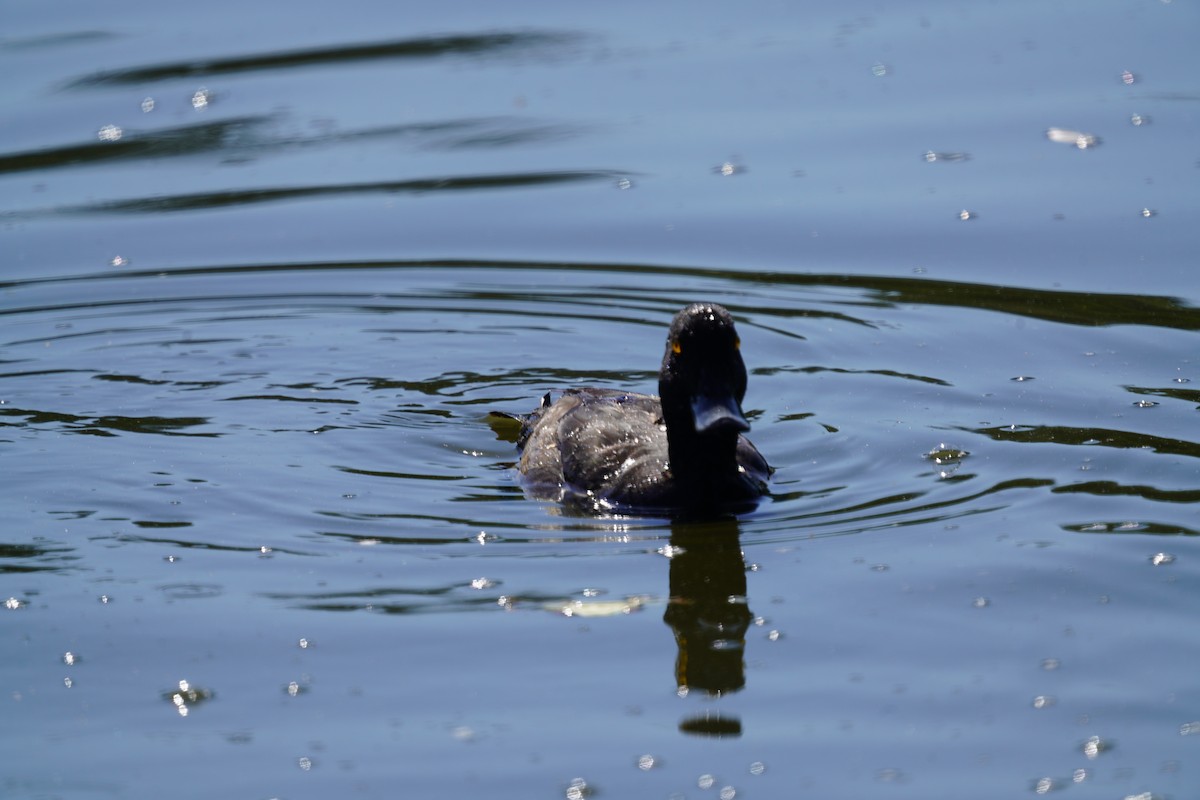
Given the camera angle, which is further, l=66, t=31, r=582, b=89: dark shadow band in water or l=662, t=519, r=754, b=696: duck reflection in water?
l=66, t=31, r=582, b=89: dark shadow band in water

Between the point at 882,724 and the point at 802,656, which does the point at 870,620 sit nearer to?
the point at 802,656

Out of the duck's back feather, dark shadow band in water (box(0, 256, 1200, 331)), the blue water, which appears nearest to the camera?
the blue water

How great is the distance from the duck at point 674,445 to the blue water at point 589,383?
0.77 feet

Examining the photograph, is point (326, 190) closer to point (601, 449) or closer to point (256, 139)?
point (256, 139)

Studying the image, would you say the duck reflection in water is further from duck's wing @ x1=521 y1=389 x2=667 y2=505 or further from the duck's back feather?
duck's wing @ x1=521 y1=389 x2=667 y2=505

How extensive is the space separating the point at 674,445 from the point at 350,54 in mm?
11126

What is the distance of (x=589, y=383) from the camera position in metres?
11.5

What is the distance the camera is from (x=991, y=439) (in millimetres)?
9617

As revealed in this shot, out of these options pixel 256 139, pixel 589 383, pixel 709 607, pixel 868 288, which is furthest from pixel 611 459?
pixel 256 139

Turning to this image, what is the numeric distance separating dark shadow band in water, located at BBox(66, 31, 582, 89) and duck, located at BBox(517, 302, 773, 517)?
31.7ft

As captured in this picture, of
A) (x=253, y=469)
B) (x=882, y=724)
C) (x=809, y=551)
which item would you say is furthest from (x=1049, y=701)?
(x=253, y=469)

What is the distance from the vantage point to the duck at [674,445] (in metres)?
8.66

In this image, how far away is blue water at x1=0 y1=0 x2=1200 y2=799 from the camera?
254 inches

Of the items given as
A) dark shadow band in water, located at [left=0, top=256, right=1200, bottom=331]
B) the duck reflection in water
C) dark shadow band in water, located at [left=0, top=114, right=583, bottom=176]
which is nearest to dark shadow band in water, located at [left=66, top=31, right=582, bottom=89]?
dark shadow band in water, located at [left=0, top=114, right=583, bottom=176]
